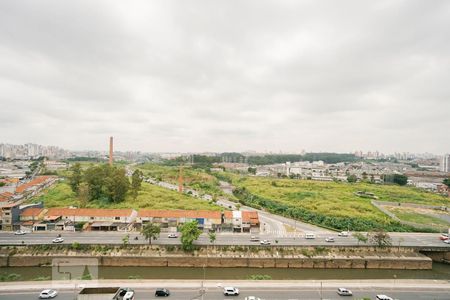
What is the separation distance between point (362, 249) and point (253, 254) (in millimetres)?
8607

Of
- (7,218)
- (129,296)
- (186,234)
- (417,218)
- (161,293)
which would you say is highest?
(186,234)

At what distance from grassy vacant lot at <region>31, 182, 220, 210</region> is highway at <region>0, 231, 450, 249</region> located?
8637mm

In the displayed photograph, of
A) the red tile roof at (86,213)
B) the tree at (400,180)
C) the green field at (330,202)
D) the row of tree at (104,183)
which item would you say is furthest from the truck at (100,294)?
the tree at (400,180)

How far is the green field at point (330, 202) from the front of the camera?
28.0 m

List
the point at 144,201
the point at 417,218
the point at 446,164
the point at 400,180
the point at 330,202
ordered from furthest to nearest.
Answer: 1. the point at 446,164
2. the point at 400,180
3. the point at 330,202
4. the point at 144,201
5. the point at 417,218

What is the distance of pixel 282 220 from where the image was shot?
1137 inches

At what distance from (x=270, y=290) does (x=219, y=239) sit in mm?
7932

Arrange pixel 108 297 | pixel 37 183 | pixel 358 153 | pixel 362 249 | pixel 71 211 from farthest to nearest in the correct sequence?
pixel 358 153
pixel 37 183
pixel 71 211
pixel 362 249
pixel 108 297

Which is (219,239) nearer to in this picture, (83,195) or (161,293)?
(161,293)

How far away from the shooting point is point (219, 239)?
2191 cm

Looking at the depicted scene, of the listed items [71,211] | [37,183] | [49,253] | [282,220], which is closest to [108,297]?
[49,253]

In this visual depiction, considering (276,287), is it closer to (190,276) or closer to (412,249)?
(190,276)

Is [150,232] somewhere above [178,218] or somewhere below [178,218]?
above

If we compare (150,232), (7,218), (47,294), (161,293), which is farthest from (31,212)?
(161,293)
